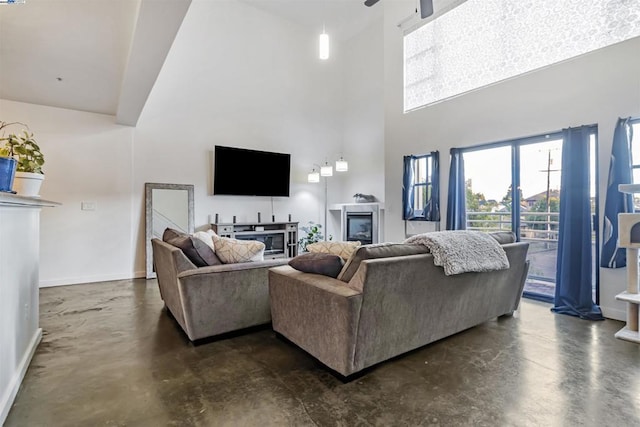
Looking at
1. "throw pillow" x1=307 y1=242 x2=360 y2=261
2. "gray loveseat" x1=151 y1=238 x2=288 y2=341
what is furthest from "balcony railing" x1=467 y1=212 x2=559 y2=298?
"gray loveseat" x1=151 y1=238 x2=288 y2=341

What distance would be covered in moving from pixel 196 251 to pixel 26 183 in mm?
1194

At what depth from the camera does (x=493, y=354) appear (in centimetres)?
242

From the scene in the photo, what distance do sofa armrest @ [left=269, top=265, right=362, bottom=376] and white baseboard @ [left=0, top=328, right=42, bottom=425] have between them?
5.23 feet

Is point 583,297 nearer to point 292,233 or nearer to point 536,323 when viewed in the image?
point 536,323

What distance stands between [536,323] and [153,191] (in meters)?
5.48

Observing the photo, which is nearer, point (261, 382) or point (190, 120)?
point (261, 382)

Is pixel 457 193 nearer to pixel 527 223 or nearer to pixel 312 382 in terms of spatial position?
pixel 527 223

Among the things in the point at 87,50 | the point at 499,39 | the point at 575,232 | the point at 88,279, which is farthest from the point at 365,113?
the point at 88,279

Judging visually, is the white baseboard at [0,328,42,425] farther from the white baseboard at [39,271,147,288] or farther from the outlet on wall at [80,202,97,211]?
the outlet on wall at [80,202,97,211]

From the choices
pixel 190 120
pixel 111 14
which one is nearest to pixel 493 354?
pixel 111 14

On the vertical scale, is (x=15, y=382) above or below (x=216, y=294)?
below

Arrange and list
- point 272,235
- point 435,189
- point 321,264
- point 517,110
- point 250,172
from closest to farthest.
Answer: point 321,264 → point 517,110 → point 435,189 → point 250,172 → point 272,235

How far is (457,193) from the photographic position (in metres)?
4.77

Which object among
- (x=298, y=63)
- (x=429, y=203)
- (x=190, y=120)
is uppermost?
(x=298, y=63)
